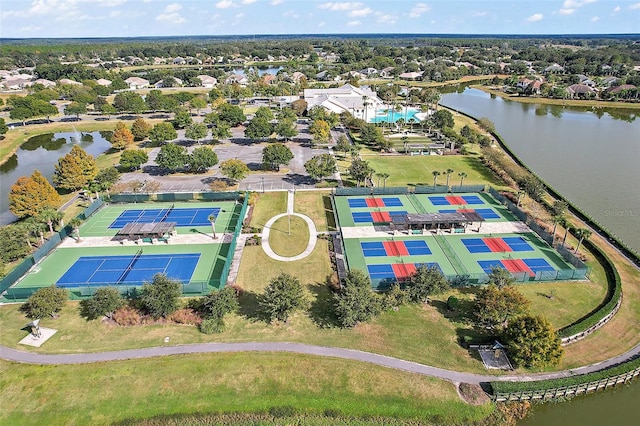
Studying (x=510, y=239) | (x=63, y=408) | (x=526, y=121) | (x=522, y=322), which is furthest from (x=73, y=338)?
(x=526, y=121)

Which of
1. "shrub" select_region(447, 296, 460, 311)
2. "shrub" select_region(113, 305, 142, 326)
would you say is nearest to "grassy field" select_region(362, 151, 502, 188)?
"shrub" select_region(447, 296, 460, 311)

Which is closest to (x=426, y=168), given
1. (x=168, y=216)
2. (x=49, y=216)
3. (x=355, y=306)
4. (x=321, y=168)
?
(x=321, y=168)

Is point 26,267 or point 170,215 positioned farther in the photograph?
point 170,215

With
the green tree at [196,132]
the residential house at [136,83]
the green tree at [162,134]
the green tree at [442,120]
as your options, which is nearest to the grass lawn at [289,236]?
the green tree at [196,132]

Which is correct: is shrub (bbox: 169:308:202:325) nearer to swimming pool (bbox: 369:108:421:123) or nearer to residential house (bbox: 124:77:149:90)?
swimming pool (bbox: 369:108:421:123)

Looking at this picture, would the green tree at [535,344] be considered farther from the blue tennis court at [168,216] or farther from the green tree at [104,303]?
the blue tennis court at [168,216]

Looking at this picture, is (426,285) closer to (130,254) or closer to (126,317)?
(126,317)
